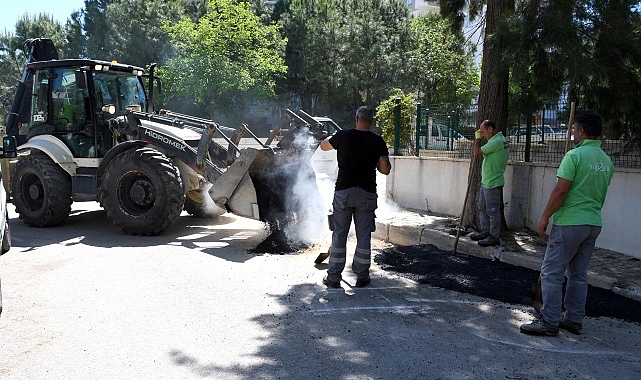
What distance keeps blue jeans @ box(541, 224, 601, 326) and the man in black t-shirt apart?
6.61ft

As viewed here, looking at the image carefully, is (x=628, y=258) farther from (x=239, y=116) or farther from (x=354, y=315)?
(x=239, y=116)

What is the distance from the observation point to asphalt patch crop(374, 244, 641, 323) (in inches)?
233

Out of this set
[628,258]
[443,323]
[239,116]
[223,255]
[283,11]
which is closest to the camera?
[443,323]

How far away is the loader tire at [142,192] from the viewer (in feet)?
29.9

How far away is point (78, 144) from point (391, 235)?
18.3ft

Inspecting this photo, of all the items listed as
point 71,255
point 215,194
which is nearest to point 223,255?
point 215,194

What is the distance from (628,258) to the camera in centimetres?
753

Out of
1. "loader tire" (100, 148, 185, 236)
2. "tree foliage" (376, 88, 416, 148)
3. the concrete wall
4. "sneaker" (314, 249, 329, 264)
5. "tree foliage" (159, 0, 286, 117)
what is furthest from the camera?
"tree foliage" (159, 0, 286, 117)

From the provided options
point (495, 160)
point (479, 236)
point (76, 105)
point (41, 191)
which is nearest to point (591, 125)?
point (495, 160)

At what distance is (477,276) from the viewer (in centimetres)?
701

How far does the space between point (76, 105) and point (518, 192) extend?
7.51 metres

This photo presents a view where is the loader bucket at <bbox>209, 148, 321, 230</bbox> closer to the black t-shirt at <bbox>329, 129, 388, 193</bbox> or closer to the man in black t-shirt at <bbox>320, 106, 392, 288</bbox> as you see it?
the man in black t-shirt at <bbox>320, 106, 392, 288</bbox>

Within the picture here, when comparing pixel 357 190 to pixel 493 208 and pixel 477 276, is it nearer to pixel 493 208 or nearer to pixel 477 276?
pixel 477 276

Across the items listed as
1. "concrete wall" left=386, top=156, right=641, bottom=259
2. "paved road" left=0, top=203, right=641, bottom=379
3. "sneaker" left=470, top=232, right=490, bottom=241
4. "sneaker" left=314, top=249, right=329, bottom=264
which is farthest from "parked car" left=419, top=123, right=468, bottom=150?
"paved road" left=0, top=203, right=641, bottom=379
